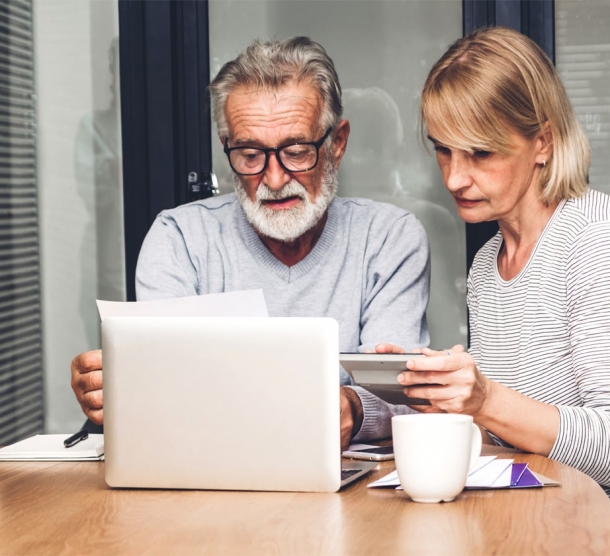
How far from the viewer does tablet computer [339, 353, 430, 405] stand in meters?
1.26

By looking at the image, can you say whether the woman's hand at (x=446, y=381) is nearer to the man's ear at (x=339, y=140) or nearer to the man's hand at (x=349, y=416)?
the man's hand at (x=349, y=416)

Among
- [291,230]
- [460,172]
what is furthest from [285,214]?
[460,172]

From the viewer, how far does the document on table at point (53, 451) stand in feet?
4.92

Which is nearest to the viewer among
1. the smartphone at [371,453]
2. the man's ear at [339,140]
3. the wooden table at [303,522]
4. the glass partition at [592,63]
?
the wooden table at [303,522]

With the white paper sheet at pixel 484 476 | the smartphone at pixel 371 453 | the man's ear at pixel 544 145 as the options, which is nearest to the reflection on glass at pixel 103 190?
the man's ear at pixel 544 145

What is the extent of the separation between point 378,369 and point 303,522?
29cm

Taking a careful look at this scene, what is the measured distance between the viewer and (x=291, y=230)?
7.08 feet

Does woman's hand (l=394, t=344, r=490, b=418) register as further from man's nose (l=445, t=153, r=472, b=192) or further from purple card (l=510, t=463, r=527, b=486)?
man's nose (l=445, t=153, r=472, b=192)

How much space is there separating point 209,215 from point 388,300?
520 millimetres

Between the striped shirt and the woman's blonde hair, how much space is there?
8 centimetres

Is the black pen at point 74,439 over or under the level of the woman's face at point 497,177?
under

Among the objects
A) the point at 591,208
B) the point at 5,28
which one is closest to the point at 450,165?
the point at 591,208

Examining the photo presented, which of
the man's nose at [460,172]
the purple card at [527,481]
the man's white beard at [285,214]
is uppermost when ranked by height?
the man's nose at [460,172]

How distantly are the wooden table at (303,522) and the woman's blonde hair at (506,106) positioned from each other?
765 mm
